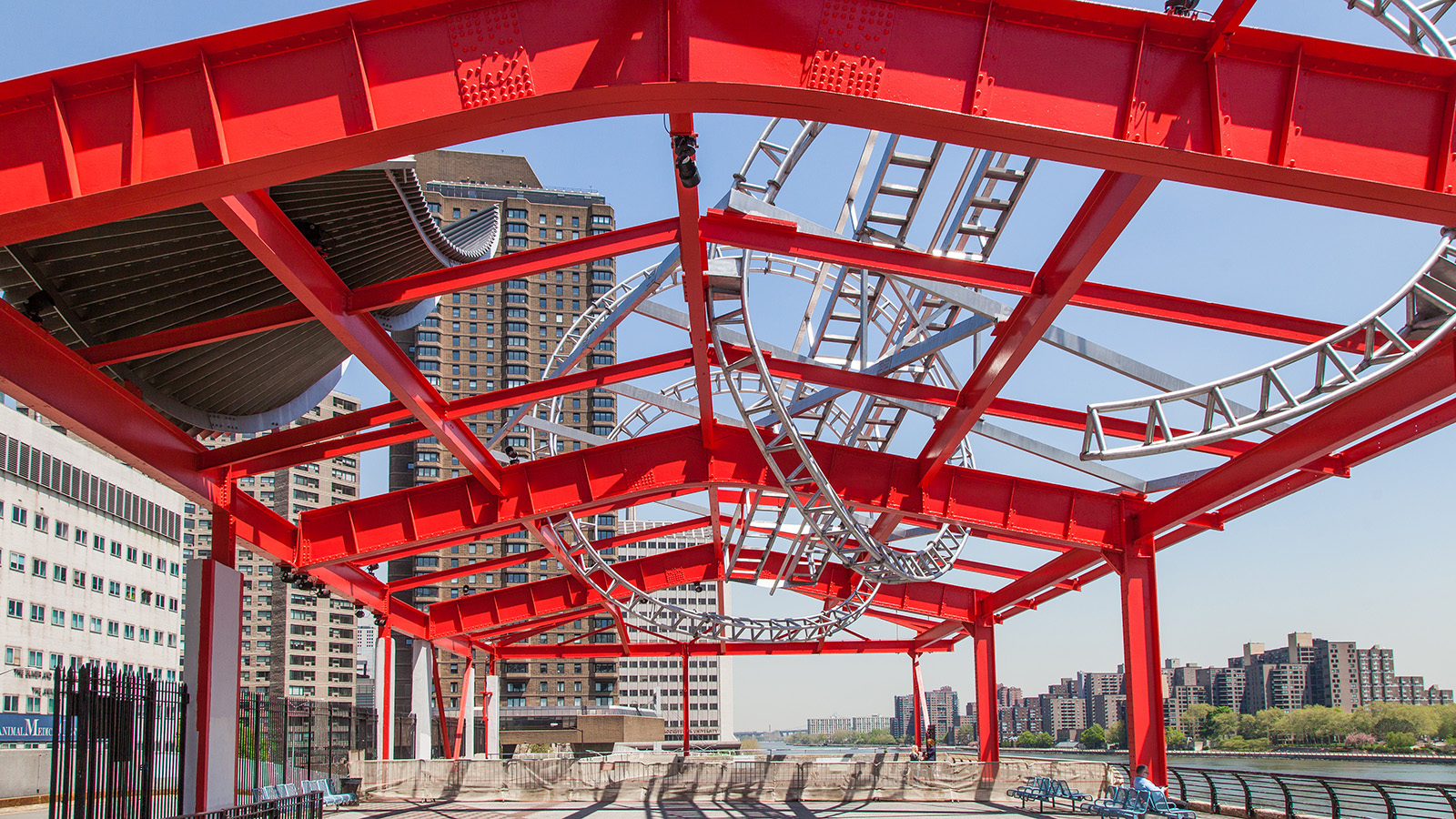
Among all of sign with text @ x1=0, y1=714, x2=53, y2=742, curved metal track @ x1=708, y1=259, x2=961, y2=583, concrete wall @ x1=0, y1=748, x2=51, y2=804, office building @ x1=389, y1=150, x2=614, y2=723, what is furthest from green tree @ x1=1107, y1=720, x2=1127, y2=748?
concrete wall @ x1=0, y1=748, x2=51, y2=804

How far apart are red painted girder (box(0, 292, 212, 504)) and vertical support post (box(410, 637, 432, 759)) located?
16151mm

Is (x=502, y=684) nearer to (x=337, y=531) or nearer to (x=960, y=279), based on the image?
(x=337, y=531)

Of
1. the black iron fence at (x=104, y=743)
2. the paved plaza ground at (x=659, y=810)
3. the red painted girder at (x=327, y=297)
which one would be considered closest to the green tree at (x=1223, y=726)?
the paved plaza ground at (x=659, y=810)

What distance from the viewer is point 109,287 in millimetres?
15086

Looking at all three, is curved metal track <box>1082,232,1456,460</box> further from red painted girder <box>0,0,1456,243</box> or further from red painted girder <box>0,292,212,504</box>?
red painted girder <box>0,292,212,504</box>

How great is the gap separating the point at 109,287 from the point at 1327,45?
15.3 meters

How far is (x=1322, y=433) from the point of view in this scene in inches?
584

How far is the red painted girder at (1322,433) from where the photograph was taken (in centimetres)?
1276

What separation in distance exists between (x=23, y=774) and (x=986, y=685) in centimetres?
2847

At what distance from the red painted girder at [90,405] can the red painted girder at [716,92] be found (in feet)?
14.7

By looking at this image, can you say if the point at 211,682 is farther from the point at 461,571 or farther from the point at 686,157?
the point at 686,157

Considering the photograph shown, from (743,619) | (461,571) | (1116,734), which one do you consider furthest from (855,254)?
(1116,734)

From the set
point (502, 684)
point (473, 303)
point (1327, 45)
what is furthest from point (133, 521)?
point (1327, 45)

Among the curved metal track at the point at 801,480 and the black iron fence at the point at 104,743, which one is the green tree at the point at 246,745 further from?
the curved metal track at the point at 801,480
